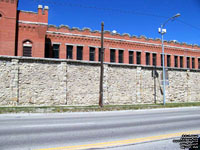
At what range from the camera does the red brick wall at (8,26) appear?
20.8 meters

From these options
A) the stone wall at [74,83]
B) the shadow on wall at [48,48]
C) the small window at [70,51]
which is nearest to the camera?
the stone wall at [74,83]

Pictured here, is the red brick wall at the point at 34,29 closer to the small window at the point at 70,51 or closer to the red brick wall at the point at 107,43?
the red brick wall at the point at 107,43

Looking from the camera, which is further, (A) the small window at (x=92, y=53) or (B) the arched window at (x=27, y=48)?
(A) the small window at (x=92, y=53)

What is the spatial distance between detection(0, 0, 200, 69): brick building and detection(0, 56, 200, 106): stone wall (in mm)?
5782

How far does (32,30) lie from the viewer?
2277 cm

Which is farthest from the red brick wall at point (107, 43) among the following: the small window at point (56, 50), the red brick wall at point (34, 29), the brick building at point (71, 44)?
the red brick wall at point (34, 29)

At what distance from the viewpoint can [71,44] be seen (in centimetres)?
2683

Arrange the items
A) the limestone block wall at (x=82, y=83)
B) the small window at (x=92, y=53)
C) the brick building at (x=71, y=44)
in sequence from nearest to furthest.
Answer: the limestone block wall at (x=82, y=83), the brick building at (x=71, y=44), the small window at (x=92, y=53)

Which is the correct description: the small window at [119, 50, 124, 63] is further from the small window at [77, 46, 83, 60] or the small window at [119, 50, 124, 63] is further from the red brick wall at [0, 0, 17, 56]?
the red brick wall at [0, 0, 17, 56]

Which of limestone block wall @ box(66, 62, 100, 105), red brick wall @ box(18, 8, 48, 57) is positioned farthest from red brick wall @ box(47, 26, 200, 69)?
limestone block wall @ box(66, 62, 100, 105)

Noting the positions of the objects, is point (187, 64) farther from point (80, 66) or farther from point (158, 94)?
point (80, 66)

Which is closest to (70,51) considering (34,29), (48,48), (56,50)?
(56,50)

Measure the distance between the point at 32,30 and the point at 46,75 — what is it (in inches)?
338

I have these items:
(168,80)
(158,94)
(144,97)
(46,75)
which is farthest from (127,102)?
(46,75)
